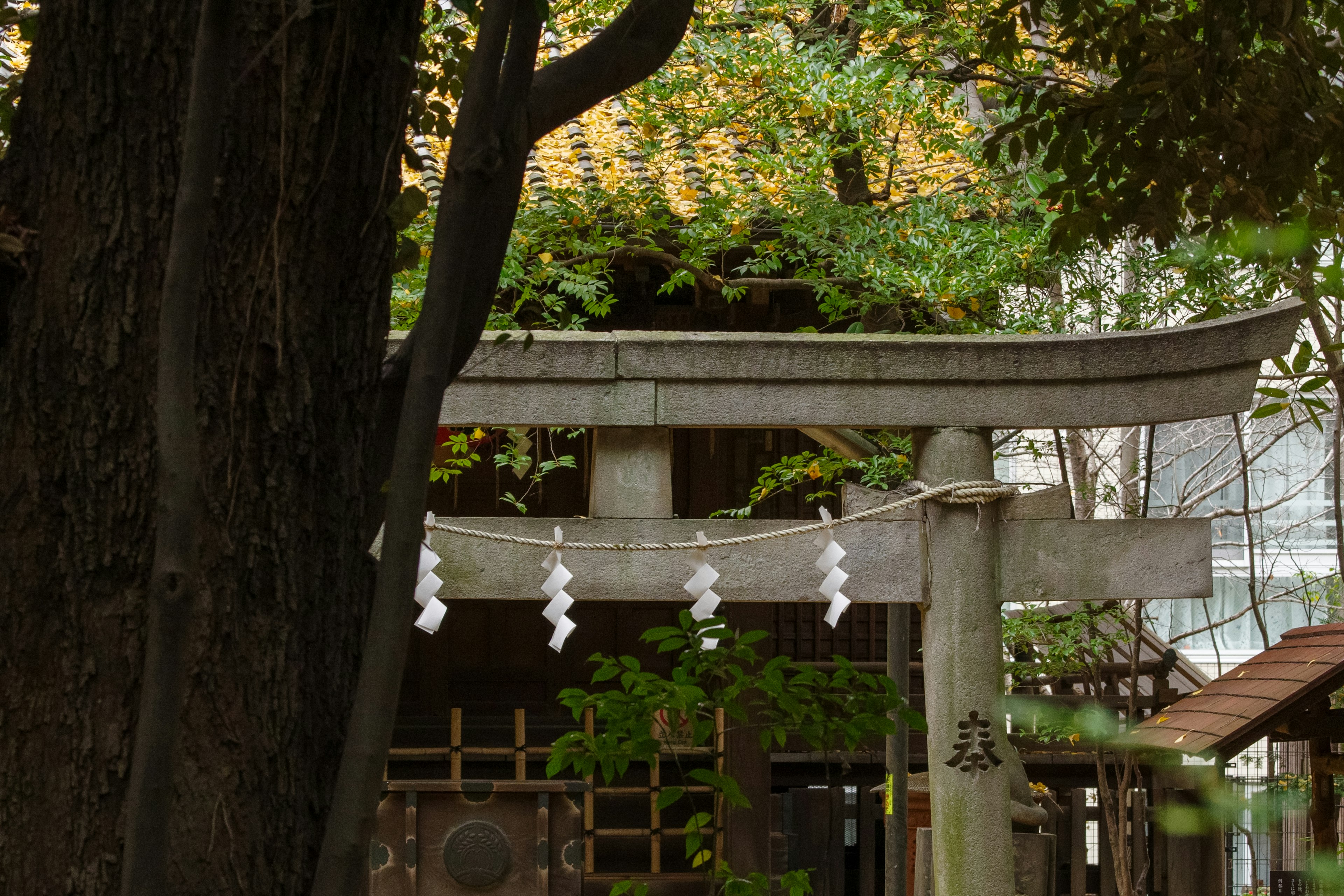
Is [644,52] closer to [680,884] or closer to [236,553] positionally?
[236,553]

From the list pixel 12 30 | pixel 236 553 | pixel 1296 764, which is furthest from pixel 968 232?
pixel 1296 764

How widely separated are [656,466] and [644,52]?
2.66 m

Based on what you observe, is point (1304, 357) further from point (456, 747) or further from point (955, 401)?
point (456, 747)

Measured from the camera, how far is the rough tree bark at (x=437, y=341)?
125 cm

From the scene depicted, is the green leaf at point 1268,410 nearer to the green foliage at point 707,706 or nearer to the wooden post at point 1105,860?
the green foliage at point 707,706

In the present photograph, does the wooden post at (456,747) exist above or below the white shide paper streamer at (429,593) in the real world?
below

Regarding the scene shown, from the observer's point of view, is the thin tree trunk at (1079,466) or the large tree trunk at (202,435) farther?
the thin tree trunk at (1079,466)

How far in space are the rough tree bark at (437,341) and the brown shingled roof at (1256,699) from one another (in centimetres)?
487

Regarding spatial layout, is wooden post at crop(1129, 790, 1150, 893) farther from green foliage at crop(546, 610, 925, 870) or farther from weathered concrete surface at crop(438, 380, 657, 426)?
weathered concrete surface at crop(438, 380, 657, 426)

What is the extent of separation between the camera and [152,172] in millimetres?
1392

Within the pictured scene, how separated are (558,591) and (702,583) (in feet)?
1.73

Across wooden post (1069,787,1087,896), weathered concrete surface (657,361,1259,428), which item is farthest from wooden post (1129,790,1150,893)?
weathered concrete surface (657,361,1259,428)

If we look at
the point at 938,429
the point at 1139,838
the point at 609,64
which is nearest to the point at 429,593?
the point at 938,429

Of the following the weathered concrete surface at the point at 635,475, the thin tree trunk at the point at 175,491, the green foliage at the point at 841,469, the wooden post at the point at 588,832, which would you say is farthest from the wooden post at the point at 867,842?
the thin tree trunk at the point at 175,491
